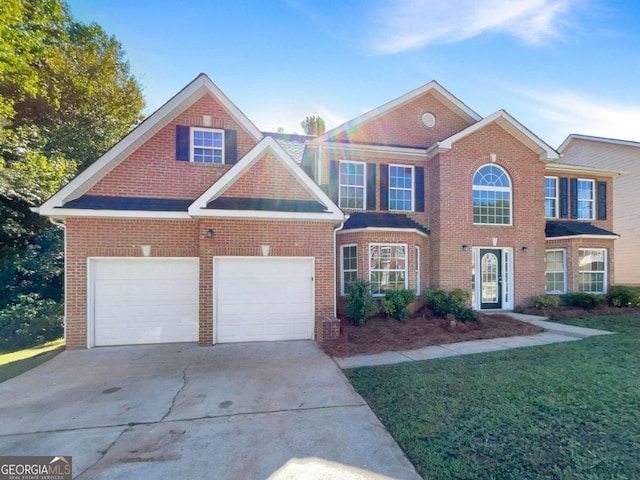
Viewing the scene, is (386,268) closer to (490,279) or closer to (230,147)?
(490,279)

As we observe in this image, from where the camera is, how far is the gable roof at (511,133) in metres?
11.1

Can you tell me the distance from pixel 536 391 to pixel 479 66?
9.64 meters

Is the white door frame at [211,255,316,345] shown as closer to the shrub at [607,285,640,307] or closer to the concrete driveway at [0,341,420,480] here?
the concrete driveway at [0,341,420,480]

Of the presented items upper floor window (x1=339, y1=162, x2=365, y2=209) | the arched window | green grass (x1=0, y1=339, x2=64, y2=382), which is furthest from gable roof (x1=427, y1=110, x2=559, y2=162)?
green grass (x1=0, y1=339, x2=64, y2=382)

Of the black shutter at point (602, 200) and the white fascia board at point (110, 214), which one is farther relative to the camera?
→ the black shutter at point (602, 200)

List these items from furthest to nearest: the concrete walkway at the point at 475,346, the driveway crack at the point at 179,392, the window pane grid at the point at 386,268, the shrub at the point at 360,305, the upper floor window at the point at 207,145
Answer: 1. the window pane grid at the point at 386,268
2. the upper floor window at the point at 207,145
3. the shrub at the point at 360,305
4. the concrete walkway at the point at 475,346
5. the driveway crack at the point at 179,392

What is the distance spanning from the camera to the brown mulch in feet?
23.6

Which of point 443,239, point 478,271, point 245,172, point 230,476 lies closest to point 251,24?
point 245,172

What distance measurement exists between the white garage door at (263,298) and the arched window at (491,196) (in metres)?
7.48

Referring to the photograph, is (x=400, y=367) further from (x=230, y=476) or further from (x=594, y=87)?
(x=594, y=87)

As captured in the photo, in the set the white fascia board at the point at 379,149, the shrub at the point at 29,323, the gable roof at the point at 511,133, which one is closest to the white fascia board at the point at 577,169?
the gable roof at the point at 511,133

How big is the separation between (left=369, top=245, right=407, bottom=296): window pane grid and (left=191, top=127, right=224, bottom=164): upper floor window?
5782 mm

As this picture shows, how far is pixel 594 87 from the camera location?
30.9 feet

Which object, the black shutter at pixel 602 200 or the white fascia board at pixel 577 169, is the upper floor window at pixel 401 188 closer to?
the white fascia board at pixel 577 169
